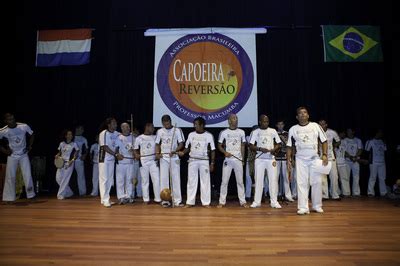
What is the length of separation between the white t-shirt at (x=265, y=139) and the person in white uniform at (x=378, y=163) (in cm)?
341

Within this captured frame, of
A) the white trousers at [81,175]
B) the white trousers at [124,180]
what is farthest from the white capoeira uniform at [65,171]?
the white trousers at [124,180]

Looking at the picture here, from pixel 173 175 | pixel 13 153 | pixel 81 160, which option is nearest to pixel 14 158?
pixel 13 153

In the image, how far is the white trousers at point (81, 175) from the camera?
29.1ft

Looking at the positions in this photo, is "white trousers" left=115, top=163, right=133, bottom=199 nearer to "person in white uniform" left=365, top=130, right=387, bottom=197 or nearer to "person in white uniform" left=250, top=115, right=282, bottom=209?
"person in white uniform" left=250, top=115, right=282, bottom=209

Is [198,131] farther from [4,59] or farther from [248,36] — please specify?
[4,59]

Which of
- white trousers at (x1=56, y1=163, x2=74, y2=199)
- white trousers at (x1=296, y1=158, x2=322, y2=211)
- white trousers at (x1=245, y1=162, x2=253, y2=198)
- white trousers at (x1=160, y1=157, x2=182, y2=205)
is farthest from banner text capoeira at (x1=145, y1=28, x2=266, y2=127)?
white trousers at (x1=296, y1=158, x2=322, y2=211)

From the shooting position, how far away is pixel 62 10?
9.48 meters

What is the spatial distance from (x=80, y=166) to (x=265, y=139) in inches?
200

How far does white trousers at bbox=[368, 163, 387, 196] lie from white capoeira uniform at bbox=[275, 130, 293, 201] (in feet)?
8.02

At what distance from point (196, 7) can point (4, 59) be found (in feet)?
18.4

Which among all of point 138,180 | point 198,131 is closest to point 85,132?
point 138,180

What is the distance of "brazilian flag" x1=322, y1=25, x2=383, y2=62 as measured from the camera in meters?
8.80

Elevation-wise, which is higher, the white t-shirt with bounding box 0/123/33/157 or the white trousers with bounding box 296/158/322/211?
the white t-shirt with bounding box 0/123/33/157

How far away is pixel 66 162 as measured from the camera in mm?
8188
